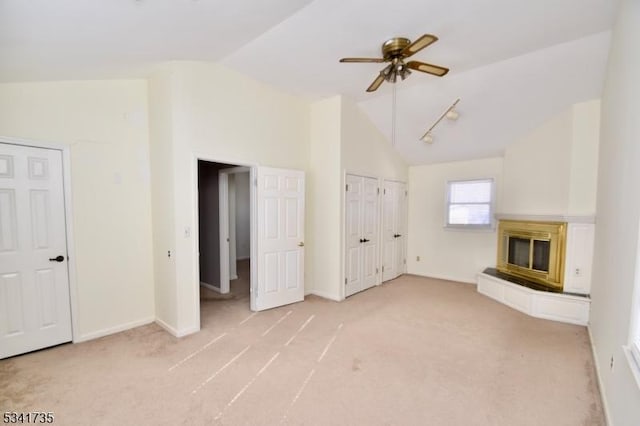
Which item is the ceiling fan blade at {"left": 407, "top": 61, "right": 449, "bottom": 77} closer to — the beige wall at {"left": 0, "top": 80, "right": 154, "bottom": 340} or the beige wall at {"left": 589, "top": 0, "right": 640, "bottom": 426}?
the beige wall at {"left": 589, "top": 0, "right": 640, "bottom": 426}

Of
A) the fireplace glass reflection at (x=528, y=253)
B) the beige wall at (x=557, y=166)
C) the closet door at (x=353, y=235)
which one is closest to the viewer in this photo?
the beige wall at (x=557, y=166)

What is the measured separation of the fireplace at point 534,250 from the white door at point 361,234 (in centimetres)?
213

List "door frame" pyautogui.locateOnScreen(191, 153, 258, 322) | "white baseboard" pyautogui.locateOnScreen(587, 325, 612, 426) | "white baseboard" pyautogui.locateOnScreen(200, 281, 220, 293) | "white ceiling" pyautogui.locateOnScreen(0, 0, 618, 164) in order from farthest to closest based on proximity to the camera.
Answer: "white baseboard" pyautogui.locateOnScreen(200, 281, 220, 293) < "door frame" pyautogui.locateOnScreen(191, 153, 258, 322) < "white ceiling" pyautogui.locateOnScreen(0, 0, 618, 164) < "white baseboard" pyautogui.locateOnScreen(587, 325, 612, 426)

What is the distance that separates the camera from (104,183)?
10.1 feet

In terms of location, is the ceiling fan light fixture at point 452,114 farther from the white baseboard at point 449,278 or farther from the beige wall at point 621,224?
the white baseboard at point 449,278

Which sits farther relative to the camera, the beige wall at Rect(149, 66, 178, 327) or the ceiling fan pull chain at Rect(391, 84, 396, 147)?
the ceiling fan pull chain at Rect(391, 84, 396, 147)

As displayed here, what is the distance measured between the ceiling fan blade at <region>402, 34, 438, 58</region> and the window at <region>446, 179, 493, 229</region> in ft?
12.0

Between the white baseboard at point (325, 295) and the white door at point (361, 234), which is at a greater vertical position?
the white door at point (361, 234)

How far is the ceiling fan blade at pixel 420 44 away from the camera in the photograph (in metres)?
2.05

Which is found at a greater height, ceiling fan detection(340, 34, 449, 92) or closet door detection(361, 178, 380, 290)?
ceiling fan detection(340, 34, 449, 92)

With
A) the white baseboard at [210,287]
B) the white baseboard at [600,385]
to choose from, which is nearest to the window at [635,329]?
the white baseboard at [600,385]

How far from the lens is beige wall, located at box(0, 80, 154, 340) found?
9.01ft

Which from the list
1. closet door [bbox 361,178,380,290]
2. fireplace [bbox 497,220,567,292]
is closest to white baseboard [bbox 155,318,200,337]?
closet door [bbox 361,178,380,290]

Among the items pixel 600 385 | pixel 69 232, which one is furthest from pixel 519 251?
pixel 69 232
